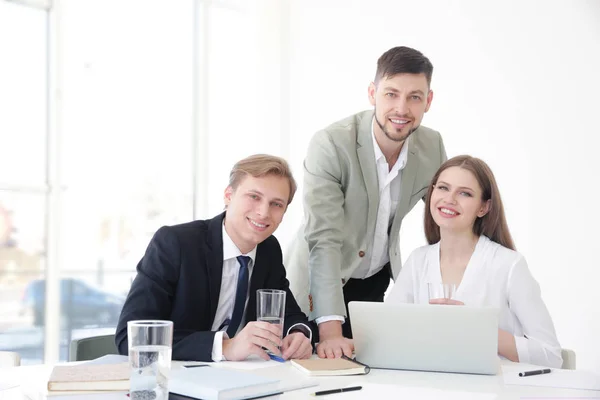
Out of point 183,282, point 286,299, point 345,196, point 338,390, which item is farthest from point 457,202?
point 338,390

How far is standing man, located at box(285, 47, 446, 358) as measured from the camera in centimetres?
261

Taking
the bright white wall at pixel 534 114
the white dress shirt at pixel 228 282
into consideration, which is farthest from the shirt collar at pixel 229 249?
the bright white wall at pixel 534 114

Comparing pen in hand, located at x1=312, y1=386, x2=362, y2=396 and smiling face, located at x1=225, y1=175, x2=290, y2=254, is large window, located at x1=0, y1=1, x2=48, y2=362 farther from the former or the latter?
pen in hand, located at x1=312, y1=386, x2=362, y2=396

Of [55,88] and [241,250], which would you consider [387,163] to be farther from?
[55,88]

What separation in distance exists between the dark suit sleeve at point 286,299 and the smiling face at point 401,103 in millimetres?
674

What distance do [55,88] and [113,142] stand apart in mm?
703

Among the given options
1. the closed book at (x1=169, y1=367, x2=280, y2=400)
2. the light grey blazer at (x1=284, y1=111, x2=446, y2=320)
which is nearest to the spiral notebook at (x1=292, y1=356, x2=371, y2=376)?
the closed book at (x1=169, y1=367, x2=280, y2=400)

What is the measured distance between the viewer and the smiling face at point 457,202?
2.46m

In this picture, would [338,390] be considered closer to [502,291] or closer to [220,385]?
[220,385]

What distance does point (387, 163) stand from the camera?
280cm

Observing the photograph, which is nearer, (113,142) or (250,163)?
(250,163)

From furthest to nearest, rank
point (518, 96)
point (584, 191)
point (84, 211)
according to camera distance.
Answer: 1. point (84, 211)
2. point (518, 96)
3. point (584, 191)

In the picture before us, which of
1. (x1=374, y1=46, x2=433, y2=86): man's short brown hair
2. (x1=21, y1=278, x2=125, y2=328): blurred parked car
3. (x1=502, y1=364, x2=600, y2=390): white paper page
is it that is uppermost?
(x1=374, y1=46, x2=433, y2=86): man's short brown hair

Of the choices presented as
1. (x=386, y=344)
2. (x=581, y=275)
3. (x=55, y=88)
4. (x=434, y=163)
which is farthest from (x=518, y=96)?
(x=55, y=88)
